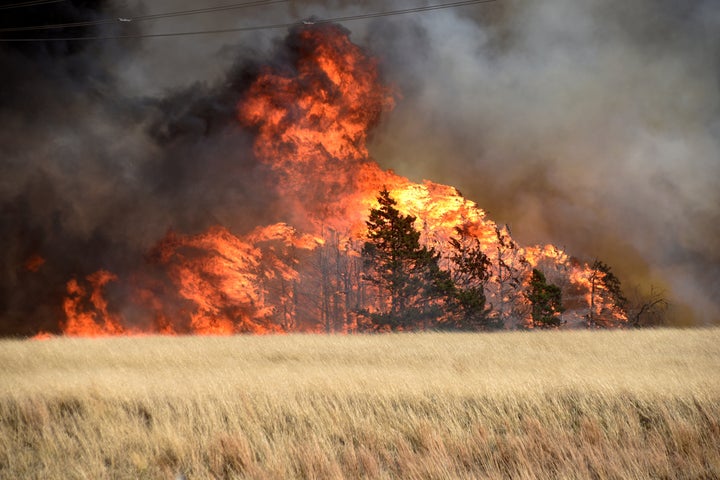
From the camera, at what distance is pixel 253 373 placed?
16.5 m

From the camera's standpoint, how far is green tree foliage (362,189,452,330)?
3381 centimetres

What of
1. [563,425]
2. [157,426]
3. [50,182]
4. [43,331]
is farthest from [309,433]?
[50,182]

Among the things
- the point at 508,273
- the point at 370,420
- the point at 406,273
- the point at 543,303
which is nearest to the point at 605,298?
the point at 508,273

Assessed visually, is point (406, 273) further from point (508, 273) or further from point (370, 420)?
point (370, 420)

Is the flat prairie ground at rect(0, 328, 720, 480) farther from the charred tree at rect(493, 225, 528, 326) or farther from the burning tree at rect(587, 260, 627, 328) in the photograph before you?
the burning tree at rect(587, 260, 627, 328)

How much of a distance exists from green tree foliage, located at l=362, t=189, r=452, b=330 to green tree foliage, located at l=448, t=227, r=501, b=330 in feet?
2.70

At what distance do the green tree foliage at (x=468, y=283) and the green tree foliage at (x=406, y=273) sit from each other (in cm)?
82

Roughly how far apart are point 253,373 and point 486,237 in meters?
27.0

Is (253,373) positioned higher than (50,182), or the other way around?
(50,182)

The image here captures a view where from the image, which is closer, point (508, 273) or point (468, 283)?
point (468, 283)

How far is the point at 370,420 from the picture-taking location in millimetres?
11508

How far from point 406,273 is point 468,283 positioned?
5.99 metres

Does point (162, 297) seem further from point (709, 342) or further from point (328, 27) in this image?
point (709, 342)

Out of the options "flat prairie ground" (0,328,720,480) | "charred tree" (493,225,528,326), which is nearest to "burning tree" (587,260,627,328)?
"charred tree" (493,225,528,326)
